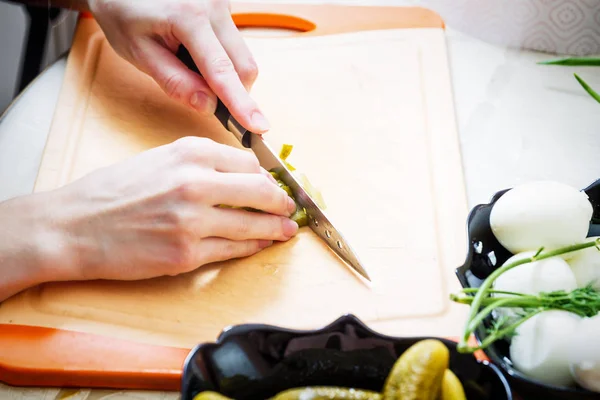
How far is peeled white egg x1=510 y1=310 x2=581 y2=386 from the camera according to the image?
71cm

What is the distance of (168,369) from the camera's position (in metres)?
0.86

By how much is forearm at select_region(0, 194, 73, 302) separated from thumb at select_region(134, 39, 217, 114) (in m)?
0.34

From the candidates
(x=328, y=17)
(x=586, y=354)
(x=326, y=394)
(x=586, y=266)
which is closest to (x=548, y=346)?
(x=586, y=354)

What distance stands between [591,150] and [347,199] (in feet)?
1.67

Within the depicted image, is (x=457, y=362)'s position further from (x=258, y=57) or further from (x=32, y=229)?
(x=258, y=57)

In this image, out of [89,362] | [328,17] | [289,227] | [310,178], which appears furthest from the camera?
[328,17]

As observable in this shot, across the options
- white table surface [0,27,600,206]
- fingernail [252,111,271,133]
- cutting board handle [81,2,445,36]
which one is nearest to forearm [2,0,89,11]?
cutting board handle [81,2,445,36]

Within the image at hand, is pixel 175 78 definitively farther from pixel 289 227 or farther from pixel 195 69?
pixel 289 227

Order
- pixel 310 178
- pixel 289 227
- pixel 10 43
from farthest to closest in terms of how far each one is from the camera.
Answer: pixel 10 43 < pixel 310 178 < pixel 289 227

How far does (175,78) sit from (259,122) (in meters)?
0.19

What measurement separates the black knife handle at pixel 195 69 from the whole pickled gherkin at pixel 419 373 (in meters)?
0.63

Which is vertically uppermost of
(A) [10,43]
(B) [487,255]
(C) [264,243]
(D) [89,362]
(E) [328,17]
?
(E) [328,17]

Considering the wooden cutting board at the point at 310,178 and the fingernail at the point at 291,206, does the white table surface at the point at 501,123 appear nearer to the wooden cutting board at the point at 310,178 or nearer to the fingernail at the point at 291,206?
the wooden cutting board at the point at 310,178

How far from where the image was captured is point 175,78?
117cm
